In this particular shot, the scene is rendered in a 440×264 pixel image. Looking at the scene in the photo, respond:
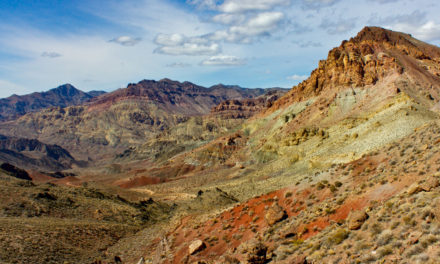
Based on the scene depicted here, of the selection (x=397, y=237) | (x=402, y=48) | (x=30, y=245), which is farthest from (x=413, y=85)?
(x=30, y=245)

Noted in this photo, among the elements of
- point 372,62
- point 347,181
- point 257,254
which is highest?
point 372,62

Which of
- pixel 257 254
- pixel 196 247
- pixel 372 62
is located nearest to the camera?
pixel 257 254

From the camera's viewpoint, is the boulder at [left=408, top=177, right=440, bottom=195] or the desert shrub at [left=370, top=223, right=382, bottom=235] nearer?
the desert shrub at [left=370, top=223, right=382, bottom=235]

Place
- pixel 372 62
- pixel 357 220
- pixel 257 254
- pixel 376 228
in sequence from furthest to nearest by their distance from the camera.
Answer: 1. pixel 372 62
2. pixel 257 254
3. pixel 357 220
4. pixel 376 228

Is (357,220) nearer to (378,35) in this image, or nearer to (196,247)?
(196,247)

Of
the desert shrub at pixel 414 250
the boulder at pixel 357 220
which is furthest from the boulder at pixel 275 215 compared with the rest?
the desert shrub at pixel 414 250

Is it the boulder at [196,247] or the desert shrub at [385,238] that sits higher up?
the desert shrub at [385,238]

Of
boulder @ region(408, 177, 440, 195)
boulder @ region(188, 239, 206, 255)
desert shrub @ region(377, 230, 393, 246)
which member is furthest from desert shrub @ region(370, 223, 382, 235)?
boulder @ region(188, 239, 206, 255)

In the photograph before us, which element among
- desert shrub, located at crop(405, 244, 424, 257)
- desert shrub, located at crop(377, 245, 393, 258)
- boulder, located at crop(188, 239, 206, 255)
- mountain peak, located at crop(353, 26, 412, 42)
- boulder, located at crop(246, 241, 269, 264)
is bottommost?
boulder, located at crop(188, 239, 206, 255)

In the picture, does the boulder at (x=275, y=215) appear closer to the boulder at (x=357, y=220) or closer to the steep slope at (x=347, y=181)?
the steep slope at (x=347, y=181)

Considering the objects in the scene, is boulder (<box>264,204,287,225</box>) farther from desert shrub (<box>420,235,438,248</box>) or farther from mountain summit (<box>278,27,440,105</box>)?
mountain summit (<box>278,27,440,105</box>)

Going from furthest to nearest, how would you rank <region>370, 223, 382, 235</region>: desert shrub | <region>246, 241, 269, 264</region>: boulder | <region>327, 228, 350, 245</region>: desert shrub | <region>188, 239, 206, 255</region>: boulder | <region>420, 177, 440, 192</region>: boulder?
<region>188, 239, 206, 255</region>: boulder
<region>246, 241, 269, 264</region>: boulder
<region>420, 177, 440, 192</region>: boulder
<region>327, 228, 350, 245</region>: desert shrub
<region>370, 223, 382, 235</region>: desert shrub

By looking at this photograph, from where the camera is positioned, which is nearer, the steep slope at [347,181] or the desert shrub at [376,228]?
the desert shrub at [376,228]

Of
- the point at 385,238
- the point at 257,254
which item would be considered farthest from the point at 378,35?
the point at 385,238
